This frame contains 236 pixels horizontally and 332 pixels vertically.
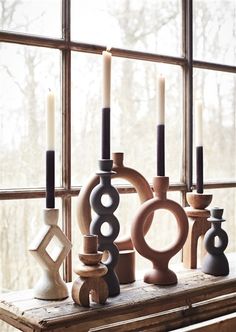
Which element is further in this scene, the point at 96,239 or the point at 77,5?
the point at 77,5

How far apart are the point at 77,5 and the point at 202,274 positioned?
0.73 m

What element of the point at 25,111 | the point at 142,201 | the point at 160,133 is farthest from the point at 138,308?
the point at 25,111

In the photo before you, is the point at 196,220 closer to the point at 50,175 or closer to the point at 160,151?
the point at 160,151

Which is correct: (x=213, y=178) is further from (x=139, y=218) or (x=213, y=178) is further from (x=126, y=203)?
(x=139, y=218)

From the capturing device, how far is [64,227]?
4.37 ft

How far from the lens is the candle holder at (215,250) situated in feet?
4.41

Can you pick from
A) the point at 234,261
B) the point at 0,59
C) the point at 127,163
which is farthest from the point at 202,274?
the point at 0,59

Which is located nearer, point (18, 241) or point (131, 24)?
point (18, 241)

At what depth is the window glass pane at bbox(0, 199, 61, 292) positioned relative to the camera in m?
1.25

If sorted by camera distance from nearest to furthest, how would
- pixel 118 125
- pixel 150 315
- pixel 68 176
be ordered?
pixel 150 315, pixel 68 176, pixel 118 125

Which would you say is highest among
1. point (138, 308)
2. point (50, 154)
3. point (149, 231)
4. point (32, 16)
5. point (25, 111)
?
Answer: point (32, 16)

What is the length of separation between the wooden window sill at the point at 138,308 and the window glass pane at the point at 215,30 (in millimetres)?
683

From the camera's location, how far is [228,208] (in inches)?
68.3

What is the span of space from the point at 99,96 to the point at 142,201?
0.31 meters
